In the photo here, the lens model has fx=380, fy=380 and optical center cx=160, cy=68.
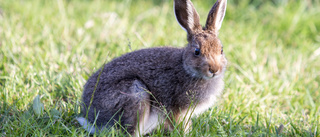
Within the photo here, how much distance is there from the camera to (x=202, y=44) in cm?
391

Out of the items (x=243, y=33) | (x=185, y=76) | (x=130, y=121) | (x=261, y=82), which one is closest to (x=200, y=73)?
(x=185, y=76)

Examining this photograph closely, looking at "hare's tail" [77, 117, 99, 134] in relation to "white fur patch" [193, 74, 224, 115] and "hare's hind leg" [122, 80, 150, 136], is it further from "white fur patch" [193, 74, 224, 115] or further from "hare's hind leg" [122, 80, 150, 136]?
"white fur patch" [193, 74, 224, 115]

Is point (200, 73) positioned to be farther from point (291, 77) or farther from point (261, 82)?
point (291, 77)

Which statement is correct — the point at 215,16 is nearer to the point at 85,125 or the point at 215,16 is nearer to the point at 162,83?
the point at 162,83

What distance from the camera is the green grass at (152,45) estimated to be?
4023 millimetres

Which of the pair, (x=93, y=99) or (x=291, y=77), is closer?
(x=93, y=99)

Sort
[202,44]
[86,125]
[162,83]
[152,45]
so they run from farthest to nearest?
[152,45]
[162,83]
[202,44]
[86,125]

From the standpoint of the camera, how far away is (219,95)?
437 centimetres

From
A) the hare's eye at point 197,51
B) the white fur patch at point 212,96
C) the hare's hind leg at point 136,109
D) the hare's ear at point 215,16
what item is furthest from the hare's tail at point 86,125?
the hare's ear at point 215,16

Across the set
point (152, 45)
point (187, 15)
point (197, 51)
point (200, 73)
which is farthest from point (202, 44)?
point (152, 45)

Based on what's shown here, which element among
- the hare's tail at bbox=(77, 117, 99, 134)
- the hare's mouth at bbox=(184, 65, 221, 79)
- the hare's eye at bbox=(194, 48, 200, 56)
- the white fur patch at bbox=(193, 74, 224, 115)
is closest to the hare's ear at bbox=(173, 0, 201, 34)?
the hare's eye at bbox=(194, 48, 200, 56)

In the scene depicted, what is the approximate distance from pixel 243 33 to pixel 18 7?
13.4 feet

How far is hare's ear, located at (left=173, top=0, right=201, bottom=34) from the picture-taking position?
4.11m

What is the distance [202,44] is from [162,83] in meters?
0.62
